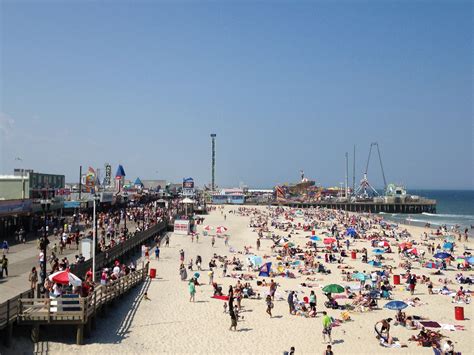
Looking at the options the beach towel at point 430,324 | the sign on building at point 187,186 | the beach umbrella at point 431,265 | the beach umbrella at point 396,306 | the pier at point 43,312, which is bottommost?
the beach umbrella at point 431,265

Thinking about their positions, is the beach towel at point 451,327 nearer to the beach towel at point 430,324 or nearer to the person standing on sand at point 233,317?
the beach towel at point 430,324

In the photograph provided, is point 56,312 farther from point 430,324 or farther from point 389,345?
point 430,324

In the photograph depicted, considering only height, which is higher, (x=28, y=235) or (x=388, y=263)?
(x=28, y=235)

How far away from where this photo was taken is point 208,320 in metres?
14.5

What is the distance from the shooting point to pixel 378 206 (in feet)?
318

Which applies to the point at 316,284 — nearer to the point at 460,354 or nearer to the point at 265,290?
the point at 265,290

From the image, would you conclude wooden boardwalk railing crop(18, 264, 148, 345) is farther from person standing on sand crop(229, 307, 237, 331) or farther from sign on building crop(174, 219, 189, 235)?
sign on building crop(174, 219, 189, 235)

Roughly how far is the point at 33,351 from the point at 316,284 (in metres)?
12.6

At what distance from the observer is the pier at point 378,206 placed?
307ft

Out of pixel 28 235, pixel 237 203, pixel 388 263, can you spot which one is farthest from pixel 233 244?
pixel 237 203

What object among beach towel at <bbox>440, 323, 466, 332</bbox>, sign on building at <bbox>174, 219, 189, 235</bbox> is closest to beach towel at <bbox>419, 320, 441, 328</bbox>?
beach towel at <bbox>440, 323, 466, 332</bbox>

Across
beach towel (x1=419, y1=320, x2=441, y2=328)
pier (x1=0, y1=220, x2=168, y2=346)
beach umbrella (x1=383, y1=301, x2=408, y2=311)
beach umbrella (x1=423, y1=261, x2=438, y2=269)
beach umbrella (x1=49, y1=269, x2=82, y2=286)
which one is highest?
beach umbrella (x1=49, y1=269, x2=82, y2=286)

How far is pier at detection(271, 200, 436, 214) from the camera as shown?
→ 93.6 m

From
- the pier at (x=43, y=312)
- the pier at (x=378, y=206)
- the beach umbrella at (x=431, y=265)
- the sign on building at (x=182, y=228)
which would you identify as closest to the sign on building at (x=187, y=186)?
the pier at (x=378, y=206)
